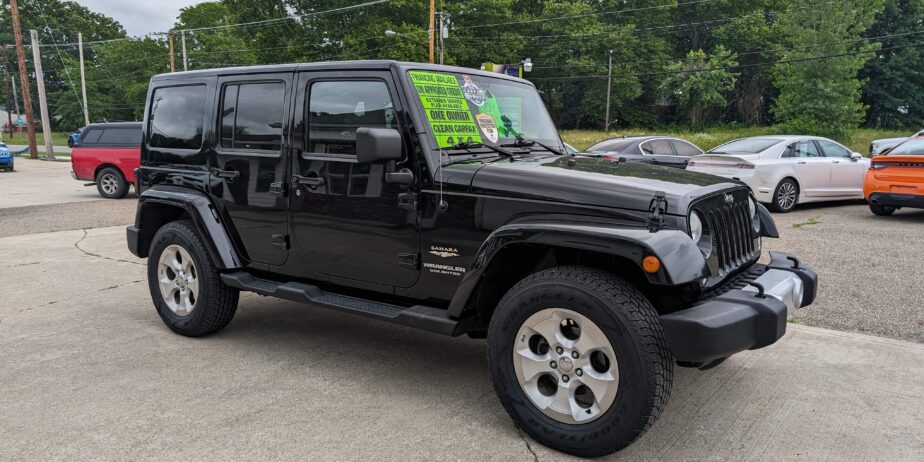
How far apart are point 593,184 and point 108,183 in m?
15.4

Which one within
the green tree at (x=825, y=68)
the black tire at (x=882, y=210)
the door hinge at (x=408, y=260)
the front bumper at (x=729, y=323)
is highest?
the green tree at (x=825, y=68)

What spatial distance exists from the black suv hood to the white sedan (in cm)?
815

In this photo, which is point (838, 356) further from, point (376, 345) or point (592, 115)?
point (592, 115)

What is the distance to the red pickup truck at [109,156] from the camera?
15.2 metres

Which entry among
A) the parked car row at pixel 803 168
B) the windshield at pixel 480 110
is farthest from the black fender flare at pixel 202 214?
the parked car row at pixel 803 168

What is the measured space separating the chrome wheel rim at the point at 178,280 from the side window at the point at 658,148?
1052 centimetres

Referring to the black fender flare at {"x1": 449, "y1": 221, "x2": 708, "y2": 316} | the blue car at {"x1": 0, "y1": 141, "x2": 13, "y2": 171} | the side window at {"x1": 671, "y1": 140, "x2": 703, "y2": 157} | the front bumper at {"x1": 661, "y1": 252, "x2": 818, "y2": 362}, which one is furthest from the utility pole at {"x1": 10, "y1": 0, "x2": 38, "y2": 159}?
the front bumper at {"x1": 661, "y1": 252, "x2": 818, "y2": 362}

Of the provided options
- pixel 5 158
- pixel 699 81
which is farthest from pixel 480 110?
Result: pixel 699 81

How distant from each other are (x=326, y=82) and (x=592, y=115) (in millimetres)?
61706

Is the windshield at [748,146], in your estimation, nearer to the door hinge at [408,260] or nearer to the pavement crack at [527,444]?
the door hinge at [408,260]

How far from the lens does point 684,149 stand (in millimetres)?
14195

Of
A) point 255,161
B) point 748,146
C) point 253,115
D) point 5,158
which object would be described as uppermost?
point 253,115

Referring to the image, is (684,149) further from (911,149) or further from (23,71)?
(23,71)

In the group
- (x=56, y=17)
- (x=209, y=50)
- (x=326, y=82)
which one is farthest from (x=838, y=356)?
(x=56, y=17)
